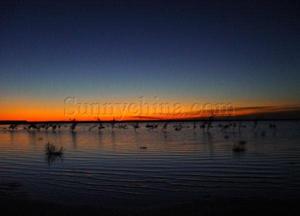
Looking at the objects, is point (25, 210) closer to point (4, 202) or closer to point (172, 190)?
point (4, 202)

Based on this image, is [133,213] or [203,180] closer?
[133,213]

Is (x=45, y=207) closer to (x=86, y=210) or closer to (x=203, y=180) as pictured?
(x=86, y=210)

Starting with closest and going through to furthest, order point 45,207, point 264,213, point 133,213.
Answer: point 264,213
point 133,213
point 45,207

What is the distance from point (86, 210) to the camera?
10.8 meters

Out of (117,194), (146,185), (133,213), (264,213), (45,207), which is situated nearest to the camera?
(264,213)

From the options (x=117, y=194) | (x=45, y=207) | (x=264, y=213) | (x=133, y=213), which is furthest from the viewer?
(x=117, y=194)

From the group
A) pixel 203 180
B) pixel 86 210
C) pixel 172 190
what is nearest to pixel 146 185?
pixel 172 190

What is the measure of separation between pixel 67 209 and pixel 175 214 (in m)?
3.43

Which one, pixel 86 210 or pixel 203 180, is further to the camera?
pixel 203 180

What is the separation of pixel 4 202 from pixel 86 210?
3.13m

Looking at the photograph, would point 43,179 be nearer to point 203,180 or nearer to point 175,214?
point 203,180

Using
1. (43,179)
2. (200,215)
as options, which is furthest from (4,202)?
(200,215)

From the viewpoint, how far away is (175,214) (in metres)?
9.95

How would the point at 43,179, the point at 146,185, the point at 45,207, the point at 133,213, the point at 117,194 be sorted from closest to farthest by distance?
the point at 133,213 → the point at 45,207 → the point at 117,194 → the point at 146,185 → the point at 43,179
